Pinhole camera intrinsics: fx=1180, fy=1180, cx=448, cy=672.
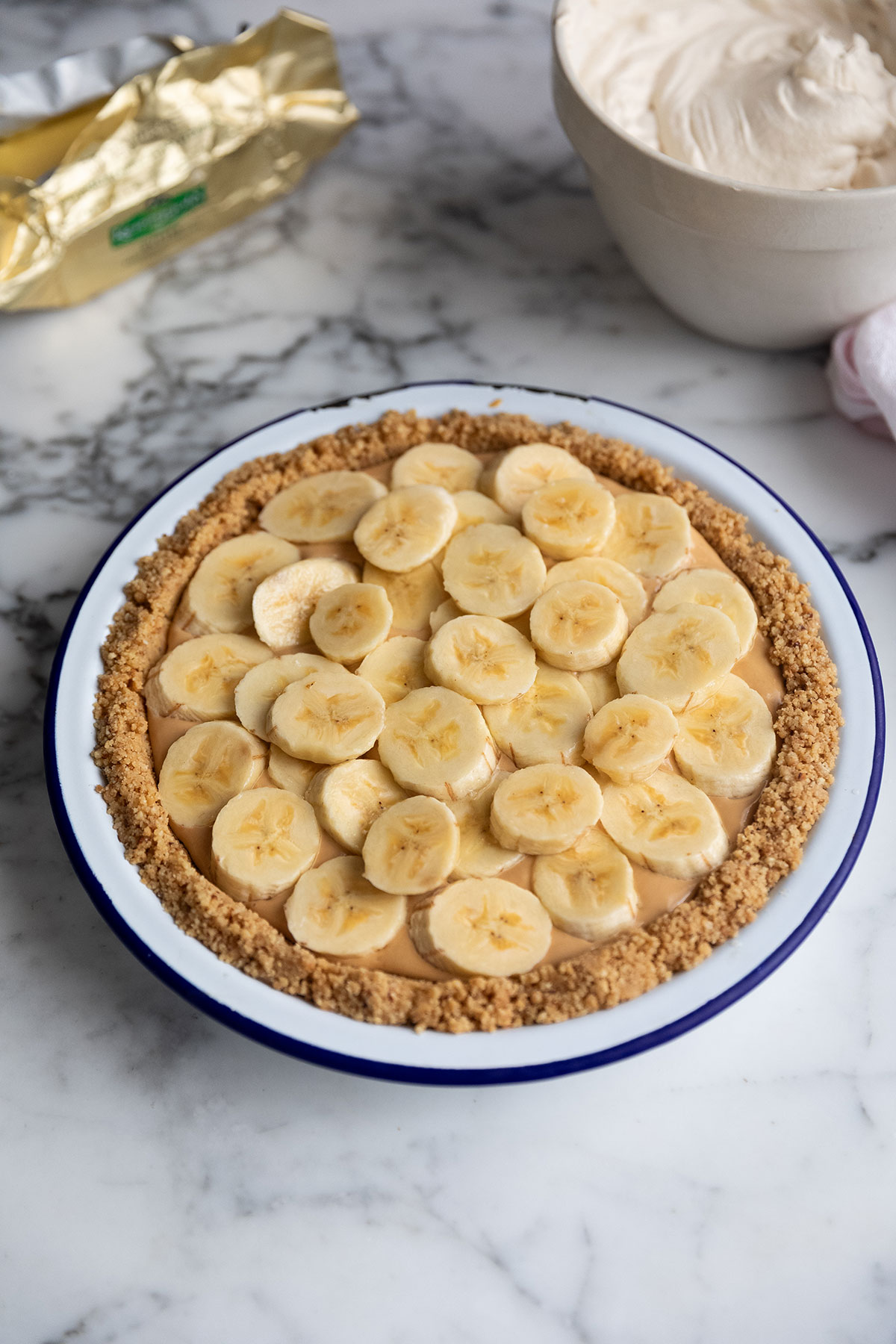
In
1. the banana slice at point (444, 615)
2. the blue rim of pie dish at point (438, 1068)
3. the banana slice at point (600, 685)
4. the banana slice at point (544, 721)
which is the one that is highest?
the banana slice at point (444, 615)

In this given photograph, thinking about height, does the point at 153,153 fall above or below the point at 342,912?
above

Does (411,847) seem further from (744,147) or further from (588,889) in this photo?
(744,147)

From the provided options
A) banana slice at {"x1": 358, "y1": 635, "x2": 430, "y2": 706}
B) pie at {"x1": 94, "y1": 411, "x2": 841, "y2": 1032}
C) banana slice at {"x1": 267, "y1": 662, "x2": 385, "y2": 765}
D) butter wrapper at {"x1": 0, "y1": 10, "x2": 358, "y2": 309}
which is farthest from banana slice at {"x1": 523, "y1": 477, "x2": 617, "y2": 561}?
butter wrapper at {"x1": 0, "y1": 10, "x2": 358, "y2": 309}

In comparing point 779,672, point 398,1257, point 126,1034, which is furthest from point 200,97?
point 398,1257

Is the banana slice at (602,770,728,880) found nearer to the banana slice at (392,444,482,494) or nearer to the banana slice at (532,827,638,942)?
the banana slice at (532,827,638,942)

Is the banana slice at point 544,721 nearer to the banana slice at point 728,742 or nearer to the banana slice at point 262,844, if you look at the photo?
the banana slice at point 728,742

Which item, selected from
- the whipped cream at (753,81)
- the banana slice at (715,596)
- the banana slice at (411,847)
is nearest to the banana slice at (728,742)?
the banana slice at (715,596)

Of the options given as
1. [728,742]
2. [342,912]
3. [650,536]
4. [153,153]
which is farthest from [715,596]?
[153,153]
